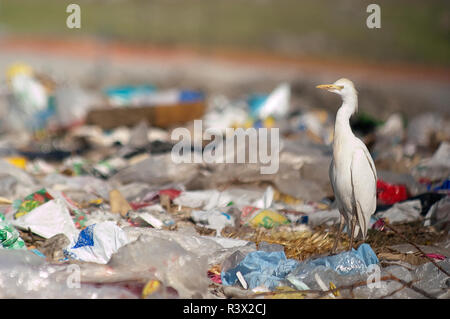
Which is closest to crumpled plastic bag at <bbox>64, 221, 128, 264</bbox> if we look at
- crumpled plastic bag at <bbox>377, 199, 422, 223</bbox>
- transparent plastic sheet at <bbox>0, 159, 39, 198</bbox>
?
transparent plastic sheet at <bbox>0, 159, 39, 198</bbox>

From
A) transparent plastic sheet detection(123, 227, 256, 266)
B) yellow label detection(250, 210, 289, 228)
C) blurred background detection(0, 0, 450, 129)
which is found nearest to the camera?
transparent plastic sheet detection(123, 227, 256, 266)

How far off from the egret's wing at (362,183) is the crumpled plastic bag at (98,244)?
1188 millimetres

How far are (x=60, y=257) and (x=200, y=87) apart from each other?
294 inches

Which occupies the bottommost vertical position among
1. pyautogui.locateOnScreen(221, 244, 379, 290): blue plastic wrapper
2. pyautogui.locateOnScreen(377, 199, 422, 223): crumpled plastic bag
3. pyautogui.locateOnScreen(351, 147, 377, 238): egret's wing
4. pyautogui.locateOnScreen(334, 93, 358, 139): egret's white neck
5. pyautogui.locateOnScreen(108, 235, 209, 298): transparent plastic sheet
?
pyautogui.locateOnScreen(377, 199, 422, 223): crumpled plastic bag

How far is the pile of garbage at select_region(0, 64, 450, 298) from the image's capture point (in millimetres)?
2605

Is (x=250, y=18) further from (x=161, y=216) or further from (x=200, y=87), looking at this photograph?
(x=161, y=216)

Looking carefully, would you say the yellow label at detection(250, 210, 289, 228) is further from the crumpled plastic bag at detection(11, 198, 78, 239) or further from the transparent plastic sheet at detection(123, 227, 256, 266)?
the crumpled plastic bag at detection(11, 198, 78, 239)

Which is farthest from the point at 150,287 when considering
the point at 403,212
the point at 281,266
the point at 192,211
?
the point at 403,212

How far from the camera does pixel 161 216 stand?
3.52 meters

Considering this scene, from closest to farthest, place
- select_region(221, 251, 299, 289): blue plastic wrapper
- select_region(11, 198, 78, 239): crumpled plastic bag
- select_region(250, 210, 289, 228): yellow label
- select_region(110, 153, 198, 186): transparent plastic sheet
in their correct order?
1. select_region(221, 251, 299, 289): blue plastic wrapper
2. select_region(11, 198, 78, 239): crumpled plastic bag
3. select_region(250, 210, 289, 228): yellow label
4. select_region(110, 153, 198, 186): transparent plastic sheet

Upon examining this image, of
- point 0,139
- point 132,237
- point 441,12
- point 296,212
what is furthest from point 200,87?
point 132,237

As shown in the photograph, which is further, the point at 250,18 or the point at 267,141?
the point at 250,18

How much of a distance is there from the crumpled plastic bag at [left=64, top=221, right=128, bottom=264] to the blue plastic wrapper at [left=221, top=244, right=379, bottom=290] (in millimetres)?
562

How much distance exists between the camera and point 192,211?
3635 millimetres
